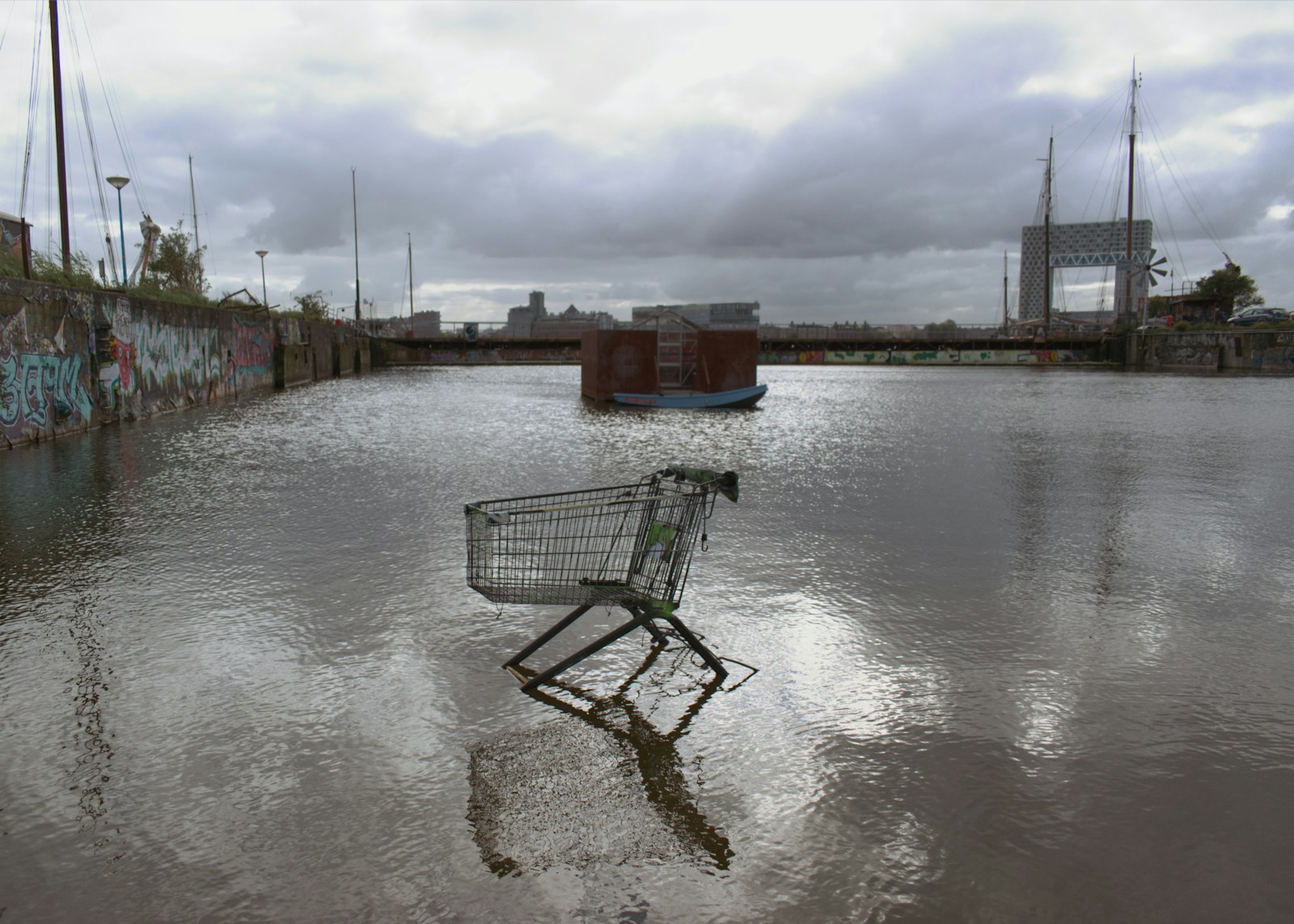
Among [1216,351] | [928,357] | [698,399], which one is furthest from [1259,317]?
[698,399]

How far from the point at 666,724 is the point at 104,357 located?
50.8 feet

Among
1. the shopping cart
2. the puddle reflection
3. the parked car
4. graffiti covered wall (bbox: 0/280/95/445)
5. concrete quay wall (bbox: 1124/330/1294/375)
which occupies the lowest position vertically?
the puddle reflection

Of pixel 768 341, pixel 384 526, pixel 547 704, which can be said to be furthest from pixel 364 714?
pixel 768 341

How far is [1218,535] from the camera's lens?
314 inches

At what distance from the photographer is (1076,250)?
161000mm

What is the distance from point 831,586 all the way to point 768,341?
218 ft

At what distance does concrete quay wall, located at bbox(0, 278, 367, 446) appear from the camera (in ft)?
40.6

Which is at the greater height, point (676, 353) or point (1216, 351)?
point (1216, 351)

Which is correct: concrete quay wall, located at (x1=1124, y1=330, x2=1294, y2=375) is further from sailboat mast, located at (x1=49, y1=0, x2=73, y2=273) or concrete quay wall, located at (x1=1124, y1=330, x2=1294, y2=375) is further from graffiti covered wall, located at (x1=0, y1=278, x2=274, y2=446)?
sailboat mast, located at (x1=49, y1=0, x2=73, y2=273)

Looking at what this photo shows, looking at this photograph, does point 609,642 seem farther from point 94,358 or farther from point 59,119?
point 59,119

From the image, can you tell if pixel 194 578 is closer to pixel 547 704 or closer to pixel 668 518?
pixel 547 704

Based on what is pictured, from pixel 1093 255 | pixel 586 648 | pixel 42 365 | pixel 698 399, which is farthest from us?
pixel 1093 255

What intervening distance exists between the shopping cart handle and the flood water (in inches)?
40.1

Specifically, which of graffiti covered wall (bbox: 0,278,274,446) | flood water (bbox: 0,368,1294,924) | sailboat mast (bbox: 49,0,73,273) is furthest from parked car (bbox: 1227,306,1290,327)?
sailboat mast (bbox: 49,0,73,273)
